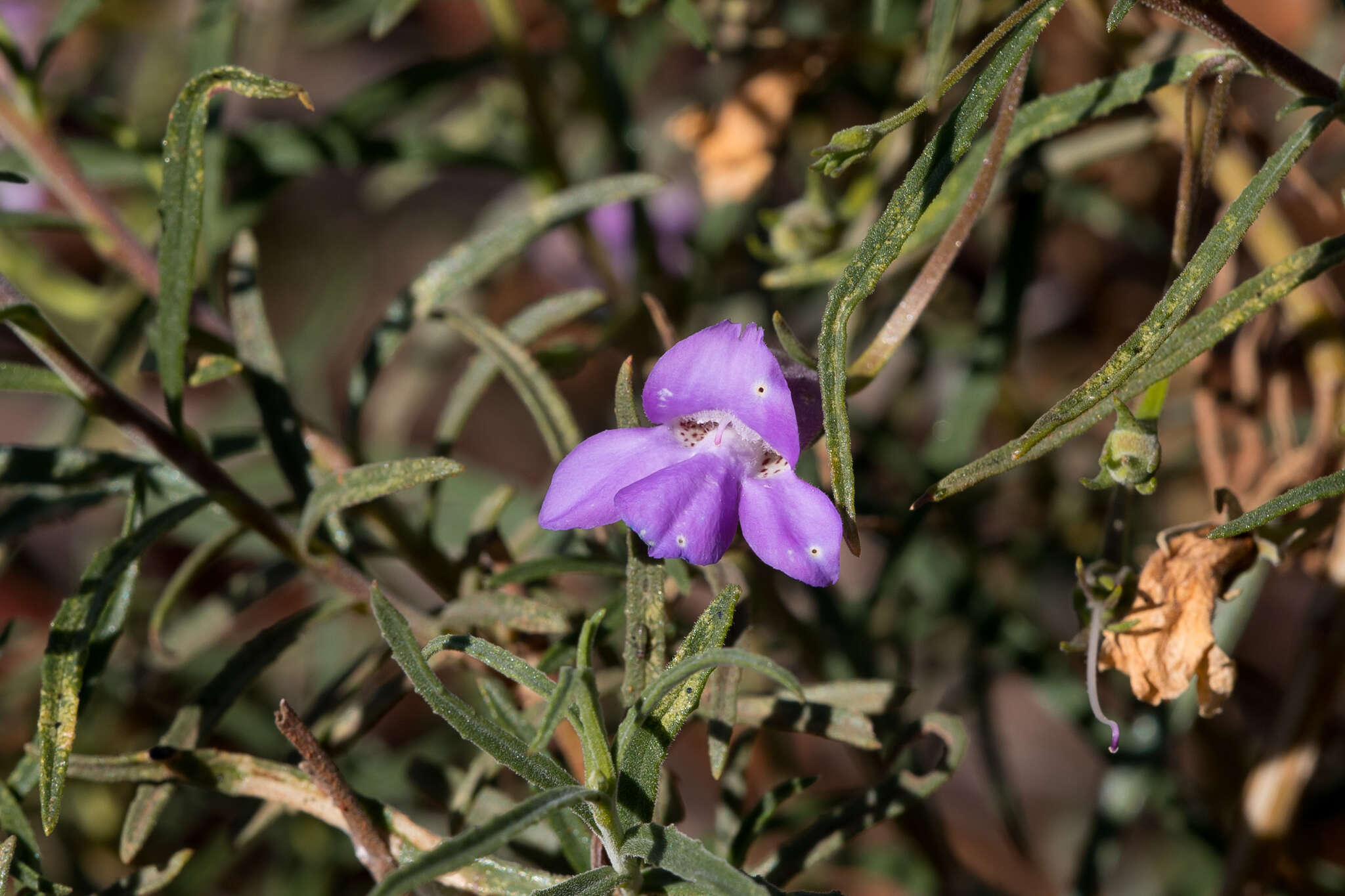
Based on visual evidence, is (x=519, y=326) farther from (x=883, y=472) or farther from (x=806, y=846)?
(x=883, y=472)

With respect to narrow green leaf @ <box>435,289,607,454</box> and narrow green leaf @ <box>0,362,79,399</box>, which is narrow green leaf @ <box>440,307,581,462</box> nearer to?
narrow green leaf @ <box>435,289,607,454</box>

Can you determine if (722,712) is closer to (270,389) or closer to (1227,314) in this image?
(1227,314)

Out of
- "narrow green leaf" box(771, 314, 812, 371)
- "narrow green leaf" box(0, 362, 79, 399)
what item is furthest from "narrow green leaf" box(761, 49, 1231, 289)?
"narrow green leaf" box(0, 362, 79, 399)

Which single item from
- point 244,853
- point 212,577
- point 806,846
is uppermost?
point 806,846

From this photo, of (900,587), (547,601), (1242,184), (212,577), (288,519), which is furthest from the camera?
(212,577)

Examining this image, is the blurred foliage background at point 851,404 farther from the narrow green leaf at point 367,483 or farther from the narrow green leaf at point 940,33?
the narrow green leaf at point 367,483

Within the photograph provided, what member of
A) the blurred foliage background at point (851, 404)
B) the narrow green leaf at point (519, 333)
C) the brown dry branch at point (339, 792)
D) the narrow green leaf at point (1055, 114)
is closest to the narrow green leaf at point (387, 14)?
the blurred foliage background at point (851, 404)

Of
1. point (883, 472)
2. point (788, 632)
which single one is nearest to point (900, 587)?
point (883, 472)
